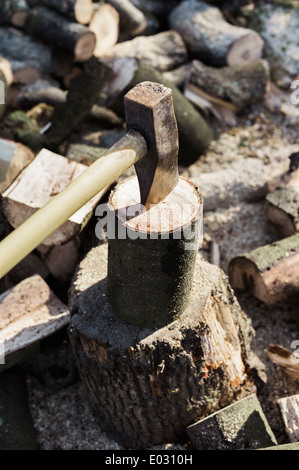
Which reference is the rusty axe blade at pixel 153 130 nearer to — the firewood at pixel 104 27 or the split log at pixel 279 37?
the firewood at pixel 104 27

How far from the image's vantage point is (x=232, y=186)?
3691 millimetres

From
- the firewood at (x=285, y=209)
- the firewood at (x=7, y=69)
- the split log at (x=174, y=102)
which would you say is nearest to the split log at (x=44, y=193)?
the split log at (x=174, y=102)

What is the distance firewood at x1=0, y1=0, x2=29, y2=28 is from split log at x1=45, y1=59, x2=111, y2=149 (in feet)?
4.79

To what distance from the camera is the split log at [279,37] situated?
4.93m

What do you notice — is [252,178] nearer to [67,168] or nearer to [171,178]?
[67,168]

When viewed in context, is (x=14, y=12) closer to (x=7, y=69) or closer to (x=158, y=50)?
(x=7, y=69)

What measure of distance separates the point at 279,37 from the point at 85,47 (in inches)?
79.8

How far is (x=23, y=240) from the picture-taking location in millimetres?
1654


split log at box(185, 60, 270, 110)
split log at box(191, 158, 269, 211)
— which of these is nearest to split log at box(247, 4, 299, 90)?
split log at box(185, 60, 270, 110)

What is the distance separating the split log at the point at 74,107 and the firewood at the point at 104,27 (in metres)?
1.14

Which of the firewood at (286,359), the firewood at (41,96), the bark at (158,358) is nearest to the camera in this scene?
the bark at (158,358)

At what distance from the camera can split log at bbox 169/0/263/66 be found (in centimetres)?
477
